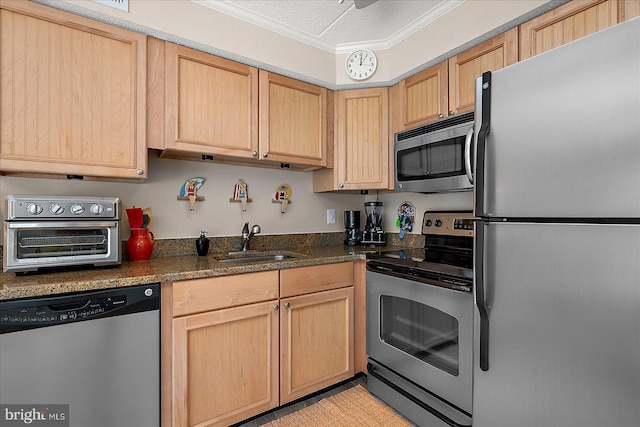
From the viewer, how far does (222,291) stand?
5.09 feet

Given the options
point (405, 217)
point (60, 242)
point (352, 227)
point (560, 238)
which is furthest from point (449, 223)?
point (60, 242)

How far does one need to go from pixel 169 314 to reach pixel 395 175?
5.44 feet

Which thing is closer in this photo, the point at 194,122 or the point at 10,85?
the point at 10,85

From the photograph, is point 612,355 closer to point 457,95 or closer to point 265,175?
point 457,95

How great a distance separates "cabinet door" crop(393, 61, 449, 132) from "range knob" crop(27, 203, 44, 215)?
6.82ft

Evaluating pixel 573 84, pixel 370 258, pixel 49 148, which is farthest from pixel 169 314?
pixel 573 84

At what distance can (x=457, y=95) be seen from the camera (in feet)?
6.02

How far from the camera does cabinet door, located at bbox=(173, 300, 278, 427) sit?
145 cm

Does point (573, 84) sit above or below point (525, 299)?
above

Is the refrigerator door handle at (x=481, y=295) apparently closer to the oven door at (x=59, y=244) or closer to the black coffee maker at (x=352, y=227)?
the black coffee maker at (x=352, y=227)

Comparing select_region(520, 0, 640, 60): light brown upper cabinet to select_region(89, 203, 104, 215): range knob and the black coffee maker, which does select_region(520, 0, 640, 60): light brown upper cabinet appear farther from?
select_region(89, 203, 104, 215): range knob

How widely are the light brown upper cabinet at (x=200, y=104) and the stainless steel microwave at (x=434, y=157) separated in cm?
102

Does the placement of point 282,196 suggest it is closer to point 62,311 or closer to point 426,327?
point 426,327

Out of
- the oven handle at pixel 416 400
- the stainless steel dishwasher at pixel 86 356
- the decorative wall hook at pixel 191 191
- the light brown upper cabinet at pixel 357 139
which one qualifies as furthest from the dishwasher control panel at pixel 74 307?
the light brown upper cabinet at pixel 357 139
